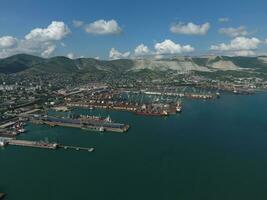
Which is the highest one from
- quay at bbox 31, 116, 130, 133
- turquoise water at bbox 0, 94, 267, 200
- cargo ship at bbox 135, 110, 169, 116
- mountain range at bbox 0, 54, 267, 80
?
mountain range at bbox 0, 54, 267, 80

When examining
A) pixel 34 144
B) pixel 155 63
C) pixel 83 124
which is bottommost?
pixel 34 144

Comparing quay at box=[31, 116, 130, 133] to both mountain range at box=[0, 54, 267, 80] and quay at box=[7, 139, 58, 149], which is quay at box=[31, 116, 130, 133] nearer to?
quay at box=[7, 139, 58, 149]

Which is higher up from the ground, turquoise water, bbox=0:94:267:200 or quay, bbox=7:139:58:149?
quay, bbox=7:139:58:149

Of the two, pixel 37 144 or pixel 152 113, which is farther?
pixel 152 113

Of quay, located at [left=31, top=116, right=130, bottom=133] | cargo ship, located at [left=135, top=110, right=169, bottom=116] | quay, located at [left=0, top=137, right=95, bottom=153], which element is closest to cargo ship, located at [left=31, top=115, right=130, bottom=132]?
quay, located at [left=31, top=116, right=130, bottom=133]

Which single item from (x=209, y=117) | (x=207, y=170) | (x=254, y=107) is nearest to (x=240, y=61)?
(x=254, y=107)

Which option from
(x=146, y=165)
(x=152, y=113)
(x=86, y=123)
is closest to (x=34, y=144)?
(x=86, y=123)

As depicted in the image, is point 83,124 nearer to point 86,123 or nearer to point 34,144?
point 86,123

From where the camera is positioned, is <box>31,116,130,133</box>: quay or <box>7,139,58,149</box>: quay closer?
<box>7,139,58,149</box>: quay

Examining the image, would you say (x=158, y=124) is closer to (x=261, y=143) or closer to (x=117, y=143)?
(x=117, y=143)
